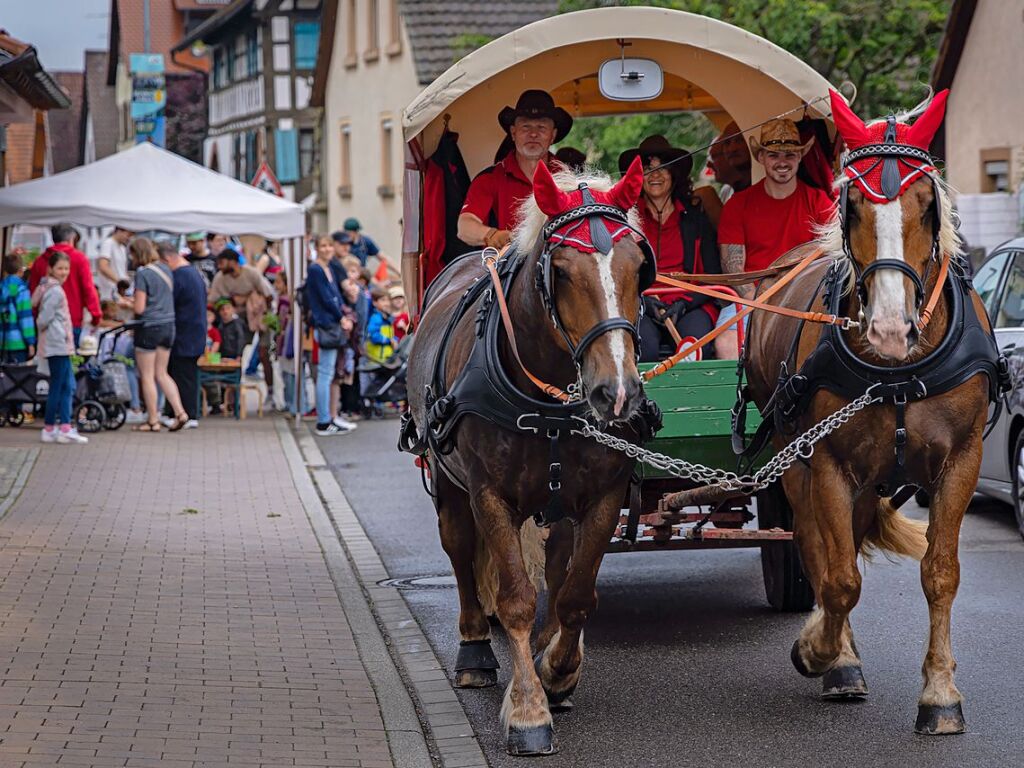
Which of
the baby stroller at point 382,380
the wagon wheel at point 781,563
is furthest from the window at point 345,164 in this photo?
the wagon wheel at point 781,563

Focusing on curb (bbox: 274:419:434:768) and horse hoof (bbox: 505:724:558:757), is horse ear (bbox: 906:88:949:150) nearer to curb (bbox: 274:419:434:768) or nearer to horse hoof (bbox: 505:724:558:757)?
horse hoof (bbox: 505:724:558:757)

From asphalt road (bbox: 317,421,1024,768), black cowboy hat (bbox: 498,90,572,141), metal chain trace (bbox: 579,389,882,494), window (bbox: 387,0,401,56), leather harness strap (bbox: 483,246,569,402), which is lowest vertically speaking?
asphalt road (bbox: 317,421,1024,768)

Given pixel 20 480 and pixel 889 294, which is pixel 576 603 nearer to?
pixel 889 294

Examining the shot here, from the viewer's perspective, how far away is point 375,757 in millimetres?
5883

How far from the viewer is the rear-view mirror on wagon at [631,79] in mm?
8516

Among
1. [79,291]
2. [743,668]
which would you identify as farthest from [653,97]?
[79,291]

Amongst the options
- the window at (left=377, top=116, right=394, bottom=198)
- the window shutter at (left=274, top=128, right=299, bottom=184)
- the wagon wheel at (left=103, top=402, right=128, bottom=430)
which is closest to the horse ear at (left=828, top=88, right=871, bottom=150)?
the wagon wheel at (left=103, top=402, right=128, bottom=430)

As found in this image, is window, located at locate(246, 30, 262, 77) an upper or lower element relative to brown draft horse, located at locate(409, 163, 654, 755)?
upper

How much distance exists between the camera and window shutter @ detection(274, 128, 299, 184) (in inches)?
2045

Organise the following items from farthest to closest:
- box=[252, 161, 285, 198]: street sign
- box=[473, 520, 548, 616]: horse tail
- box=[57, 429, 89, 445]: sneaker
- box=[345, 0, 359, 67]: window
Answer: box=[345, 0, 359, 67]: window → box=[252, 161, 285, 198]: street sign → box=[57, 429, 89, 445]: sneaker → box=[473, 520, 548, 616]: horse tail

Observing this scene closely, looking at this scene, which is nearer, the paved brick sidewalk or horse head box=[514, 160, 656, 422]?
horse head box=[514, 160, 656, 422]

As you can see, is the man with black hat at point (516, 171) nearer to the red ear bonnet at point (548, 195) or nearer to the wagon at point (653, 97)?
the wagon at point (653, 97)

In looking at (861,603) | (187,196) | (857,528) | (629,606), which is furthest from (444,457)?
(187,196)

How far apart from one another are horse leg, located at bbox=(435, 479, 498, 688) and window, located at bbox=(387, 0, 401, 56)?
31.4 metres
